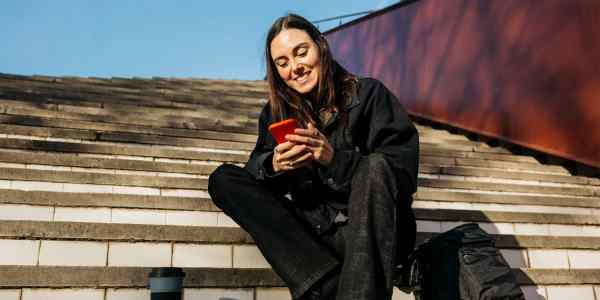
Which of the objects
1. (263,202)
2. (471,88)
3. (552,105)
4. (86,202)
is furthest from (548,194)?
(86,202)

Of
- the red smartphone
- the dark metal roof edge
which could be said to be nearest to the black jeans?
the red smartphone

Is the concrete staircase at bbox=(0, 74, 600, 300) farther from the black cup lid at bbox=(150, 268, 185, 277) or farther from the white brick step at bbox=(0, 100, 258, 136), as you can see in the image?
the black cup lid at bbox=(150, 268, 185, 277)

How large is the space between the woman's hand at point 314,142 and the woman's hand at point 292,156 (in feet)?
0.05

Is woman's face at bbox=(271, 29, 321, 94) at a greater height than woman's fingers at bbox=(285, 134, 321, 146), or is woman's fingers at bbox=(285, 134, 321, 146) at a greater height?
woman's face at bbox=(271, 29, 321, 94)

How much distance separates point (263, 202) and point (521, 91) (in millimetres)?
3900

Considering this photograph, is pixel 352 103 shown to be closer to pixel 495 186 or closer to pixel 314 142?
pixel 314 142

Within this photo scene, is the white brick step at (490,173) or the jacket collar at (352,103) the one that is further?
the white brick step at (490,173)

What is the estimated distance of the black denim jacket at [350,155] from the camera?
170cm

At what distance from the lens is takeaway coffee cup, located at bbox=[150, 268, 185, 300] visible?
5.21 ft

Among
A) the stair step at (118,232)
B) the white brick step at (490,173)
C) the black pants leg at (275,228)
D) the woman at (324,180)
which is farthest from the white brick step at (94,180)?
the white brick step at (490,173)

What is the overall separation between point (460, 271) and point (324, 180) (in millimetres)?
529

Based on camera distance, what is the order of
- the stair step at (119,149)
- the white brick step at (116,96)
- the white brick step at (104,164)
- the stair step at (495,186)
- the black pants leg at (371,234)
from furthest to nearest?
A: the white brick step at (116,96), the stair step at (495,186), the stair step at (119,149), the white brick step at (104,164), the black pants leg at (371,234)

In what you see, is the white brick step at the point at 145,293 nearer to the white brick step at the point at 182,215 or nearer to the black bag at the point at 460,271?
the black bag at the point at 460,271

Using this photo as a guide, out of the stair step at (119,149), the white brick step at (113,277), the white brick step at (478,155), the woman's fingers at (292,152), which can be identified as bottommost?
the white brick step at (113,277)
